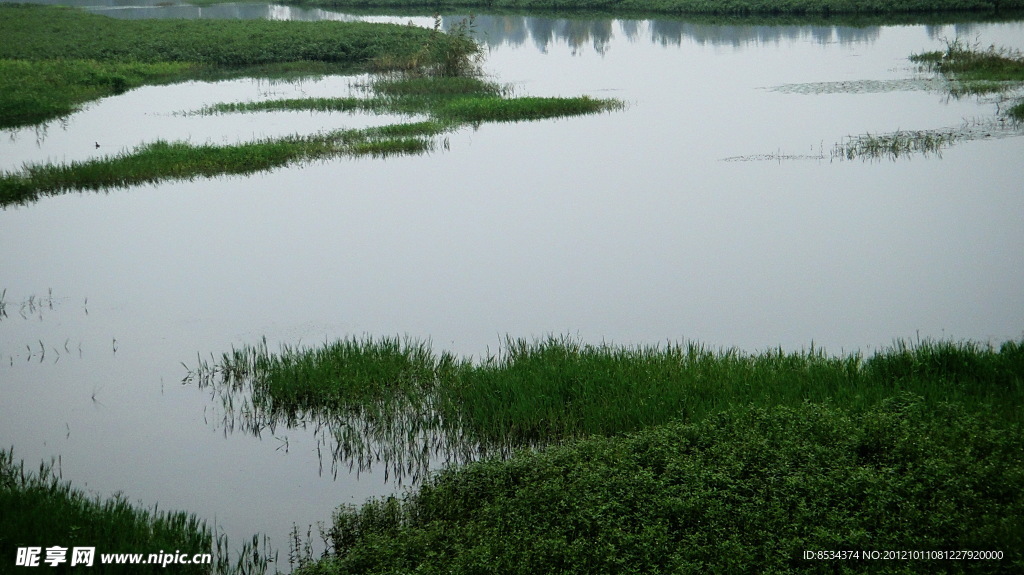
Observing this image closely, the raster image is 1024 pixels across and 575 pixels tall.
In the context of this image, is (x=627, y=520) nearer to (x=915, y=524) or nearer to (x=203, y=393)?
(x=915, y=524)

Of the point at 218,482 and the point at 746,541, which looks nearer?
the point at 746,541

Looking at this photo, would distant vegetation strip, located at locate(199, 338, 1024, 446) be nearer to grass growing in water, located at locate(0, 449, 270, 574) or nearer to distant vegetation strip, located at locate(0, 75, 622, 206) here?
grass growing in water, located at locate(0, 449, 270, 574)

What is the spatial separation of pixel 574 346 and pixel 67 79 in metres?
30.2

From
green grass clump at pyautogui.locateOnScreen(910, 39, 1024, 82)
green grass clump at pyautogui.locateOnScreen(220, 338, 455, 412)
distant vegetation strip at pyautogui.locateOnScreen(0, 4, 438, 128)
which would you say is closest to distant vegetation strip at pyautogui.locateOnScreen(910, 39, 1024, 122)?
green grass clump at pyautogui.locateOnScreen(910, 39, 1024, 82)

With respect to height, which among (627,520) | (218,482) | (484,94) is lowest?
(218,482)

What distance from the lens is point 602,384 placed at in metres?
8.38

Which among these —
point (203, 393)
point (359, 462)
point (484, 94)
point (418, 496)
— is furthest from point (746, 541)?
point (484, 94)

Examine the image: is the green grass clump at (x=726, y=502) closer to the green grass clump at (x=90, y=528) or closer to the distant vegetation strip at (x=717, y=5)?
the green grass clump at (x=90, y=528)

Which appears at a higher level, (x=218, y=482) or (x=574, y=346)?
(x=574, y=346)

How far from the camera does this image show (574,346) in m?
9.50

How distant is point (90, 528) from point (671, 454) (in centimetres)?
404

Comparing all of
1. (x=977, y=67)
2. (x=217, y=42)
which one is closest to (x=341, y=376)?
(x=977, y=67)

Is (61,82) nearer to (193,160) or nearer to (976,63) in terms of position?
(193,160)

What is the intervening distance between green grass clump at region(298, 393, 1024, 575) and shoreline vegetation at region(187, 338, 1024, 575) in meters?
0.01
